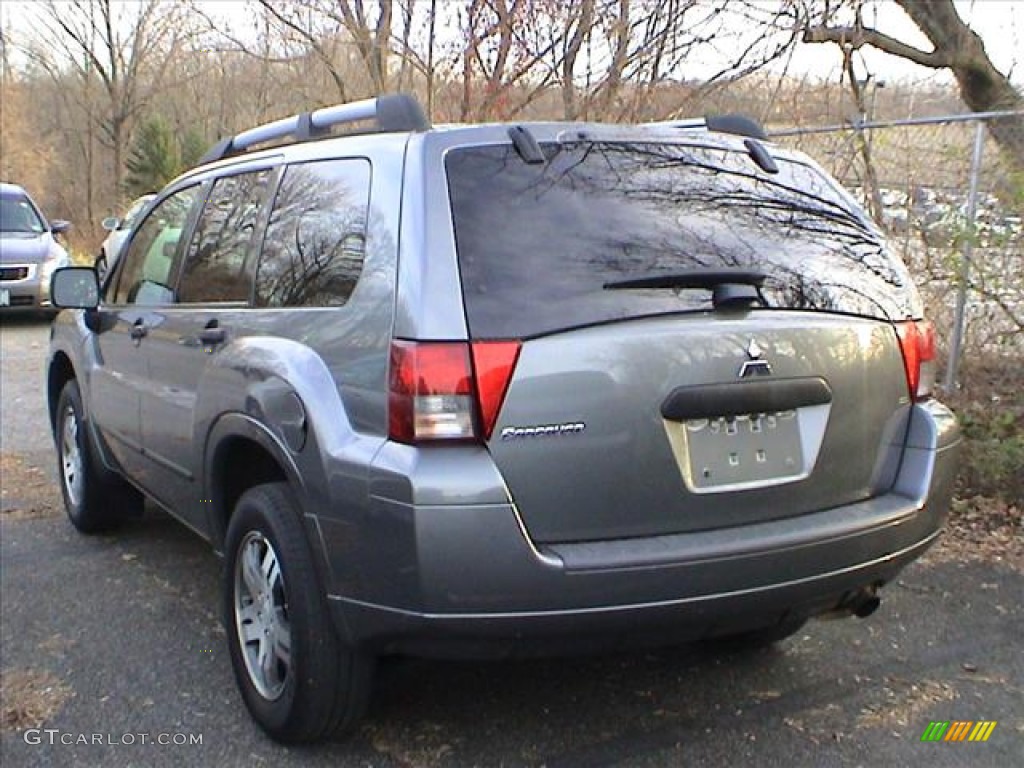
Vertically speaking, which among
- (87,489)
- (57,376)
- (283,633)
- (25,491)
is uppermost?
(57,376)

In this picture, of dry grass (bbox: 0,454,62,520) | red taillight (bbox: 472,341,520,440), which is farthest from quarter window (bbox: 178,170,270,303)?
dry grass (bbox: 0,454,62,520)

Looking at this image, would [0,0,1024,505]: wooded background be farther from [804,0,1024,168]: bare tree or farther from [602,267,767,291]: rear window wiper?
→ [602,267,767,291]: rear window wiper

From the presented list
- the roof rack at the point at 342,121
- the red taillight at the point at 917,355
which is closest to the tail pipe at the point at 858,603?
the red taillight at the point at 917,355

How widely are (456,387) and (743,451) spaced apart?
797 millimetres

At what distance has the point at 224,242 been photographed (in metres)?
3.69

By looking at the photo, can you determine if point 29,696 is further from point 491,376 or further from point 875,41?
point 875,41

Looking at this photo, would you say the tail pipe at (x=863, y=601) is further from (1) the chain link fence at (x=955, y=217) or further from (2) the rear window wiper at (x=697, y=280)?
(1) the chain link fence at (x=955, y=217)

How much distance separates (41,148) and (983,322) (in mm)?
36464

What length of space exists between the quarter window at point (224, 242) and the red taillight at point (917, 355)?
7.00 ft

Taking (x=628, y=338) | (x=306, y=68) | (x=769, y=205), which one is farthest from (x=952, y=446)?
(x=306, y=68)

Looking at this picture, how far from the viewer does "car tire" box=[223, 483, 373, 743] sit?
109 inches

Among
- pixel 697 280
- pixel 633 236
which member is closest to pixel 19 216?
pixel 633 236

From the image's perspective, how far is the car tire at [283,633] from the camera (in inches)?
109

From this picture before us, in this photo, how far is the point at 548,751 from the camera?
2.96m
